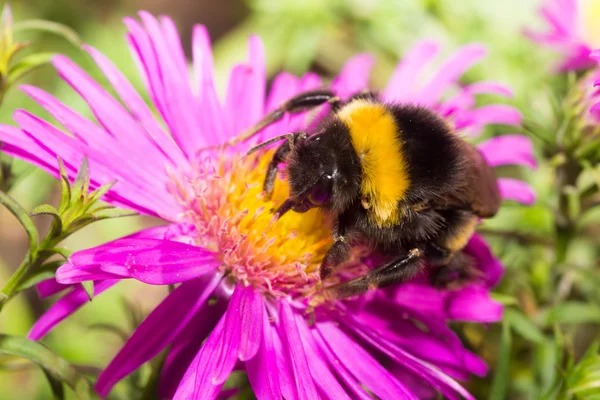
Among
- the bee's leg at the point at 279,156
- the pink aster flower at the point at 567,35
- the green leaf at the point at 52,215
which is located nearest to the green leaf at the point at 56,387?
the green leaf at the point at 52,215

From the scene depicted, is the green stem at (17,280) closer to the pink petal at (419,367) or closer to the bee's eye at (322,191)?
the bee's eye at (322,191)

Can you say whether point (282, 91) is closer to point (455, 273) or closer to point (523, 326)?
point (455, 273)

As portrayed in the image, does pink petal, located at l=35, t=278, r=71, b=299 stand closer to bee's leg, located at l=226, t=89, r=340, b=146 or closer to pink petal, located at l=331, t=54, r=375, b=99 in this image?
bee's leg, located at l=226, t=89, r=340, b=146

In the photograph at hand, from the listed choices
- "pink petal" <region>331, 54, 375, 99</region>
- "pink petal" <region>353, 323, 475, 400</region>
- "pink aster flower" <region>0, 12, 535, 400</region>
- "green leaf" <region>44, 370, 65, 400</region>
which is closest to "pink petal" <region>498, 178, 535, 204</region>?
"pink aster flower" <region>0, 12, 535, 400</region>

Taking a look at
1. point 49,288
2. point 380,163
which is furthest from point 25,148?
point 380,163

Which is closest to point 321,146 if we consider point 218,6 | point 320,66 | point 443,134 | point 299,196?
point 299,196

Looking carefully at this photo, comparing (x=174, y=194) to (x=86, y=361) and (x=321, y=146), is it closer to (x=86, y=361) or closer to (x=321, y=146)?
(x=321, y=146)

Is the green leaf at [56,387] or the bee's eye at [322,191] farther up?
the bee's eye at [322,191]
